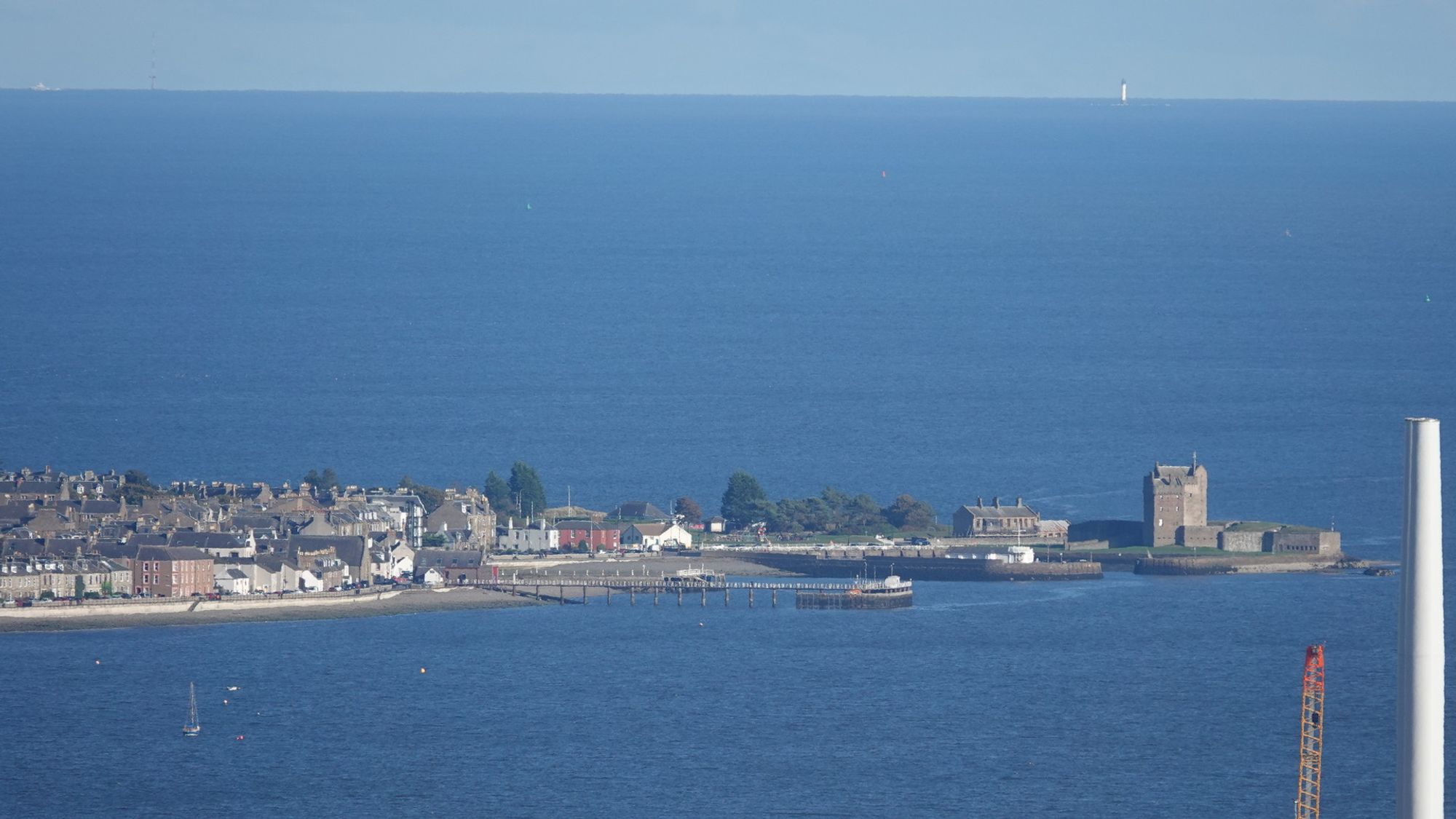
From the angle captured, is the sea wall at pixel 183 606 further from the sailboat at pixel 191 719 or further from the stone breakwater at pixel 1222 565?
the stone breakwater at pixel 1222 565

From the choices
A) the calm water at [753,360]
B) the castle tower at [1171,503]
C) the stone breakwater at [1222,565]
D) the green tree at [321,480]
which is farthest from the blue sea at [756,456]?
the green tree at [321,480]

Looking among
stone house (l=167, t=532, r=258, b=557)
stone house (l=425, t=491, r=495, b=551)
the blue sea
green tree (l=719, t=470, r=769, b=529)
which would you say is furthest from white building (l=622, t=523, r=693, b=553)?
stone house (l=167, t=532, r=258, b=557)

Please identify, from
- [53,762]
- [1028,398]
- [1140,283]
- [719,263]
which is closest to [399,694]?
[53,762]

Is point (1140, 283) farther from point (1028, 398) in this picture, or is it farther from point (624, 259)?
point (1028, 398)

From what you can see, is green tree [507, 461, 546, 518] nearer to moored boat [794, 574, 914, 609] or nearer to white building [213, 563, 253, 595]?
white building [213, 563, 253, 595]

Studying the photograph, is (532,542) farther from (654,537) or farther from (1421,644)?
(1421,644)
